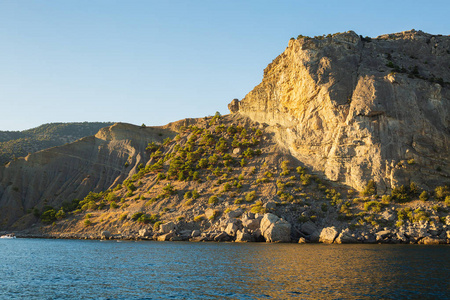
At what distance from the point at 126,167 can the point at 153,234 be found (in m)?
38.7

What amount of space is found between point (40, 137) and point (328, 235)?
13390 centimetres

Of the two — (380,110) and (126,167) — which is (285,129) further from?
(126,167)

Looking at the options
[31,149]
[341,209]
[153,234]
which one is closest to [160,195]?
[153,234]

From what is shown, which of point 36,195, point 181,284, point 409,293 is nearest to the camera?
point 409,293

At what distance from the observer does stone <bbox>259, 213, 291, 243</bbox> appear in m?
50.4

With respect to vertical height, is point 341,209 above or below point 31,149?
below

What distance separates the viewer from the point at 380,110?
61.4m

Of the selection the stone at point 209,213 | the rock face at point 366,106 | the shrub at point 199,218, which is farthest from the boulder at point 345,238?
the shrub at point 199,218

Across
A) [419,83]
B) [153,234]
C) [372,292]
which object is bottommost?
[153,234]

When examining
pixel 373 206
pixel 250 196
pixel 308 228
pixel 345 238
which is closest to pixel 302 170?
pixel 250 196

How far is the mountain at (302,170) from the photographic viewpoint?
54094 mm

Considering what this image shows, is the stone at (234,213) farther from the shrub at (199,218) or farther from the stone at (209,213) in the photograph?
the shrub at (199,218)

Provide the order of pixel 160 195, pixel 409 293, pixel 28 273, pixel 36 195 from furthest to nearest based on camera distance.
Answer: pixel 36 195 → pixel 160 195 → pixel 28 273 → pixel 409 293

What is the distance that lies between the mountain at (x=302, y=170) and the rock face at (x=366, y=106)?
19 cm
